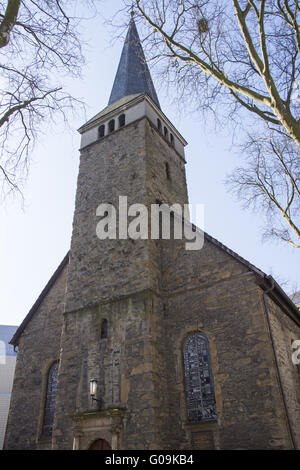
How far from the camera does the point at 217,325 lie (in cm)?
971

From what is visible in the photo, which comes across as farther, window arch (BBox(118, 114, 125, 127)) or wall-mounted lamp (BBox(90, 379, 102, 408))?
window arch (BBox(118, 114, 125, 127))

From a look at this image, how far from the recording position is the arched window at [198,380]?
30.0 ft

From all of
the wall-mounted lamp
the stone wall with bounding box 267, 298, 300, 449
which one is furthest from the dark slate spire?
the wall-mounted lamp

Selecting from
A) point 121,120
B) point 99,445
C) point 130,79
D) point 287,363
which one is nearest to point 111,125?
point 121,120

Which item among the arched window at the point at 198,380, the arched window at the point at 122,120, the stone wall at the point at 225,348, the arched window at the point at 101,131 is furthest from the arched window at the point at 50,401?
the arched window at the point at 122,120

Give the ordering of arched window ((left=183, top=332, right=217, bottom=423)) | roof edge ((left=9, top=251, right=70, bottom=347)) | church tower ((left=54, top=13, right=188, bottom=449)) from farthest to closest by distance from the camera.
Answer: roof edge ((left=9, top=251, right=70, bottom=347)) → church tower ((left=54, top=13, right=188, bottom=449)) → arched window ((left=183, top=332, right=217, bottom=423))

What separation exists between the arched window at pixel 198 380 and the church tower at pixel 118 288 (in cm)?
75

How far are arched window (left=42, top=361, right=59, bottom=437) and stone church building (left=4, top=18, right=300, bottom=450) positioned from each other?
0.14ft

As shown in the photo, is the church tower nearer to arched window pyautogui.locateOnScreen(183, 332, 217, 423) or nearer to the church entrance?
the church entrance

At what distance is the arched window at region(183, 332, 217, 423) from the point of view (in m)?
9.15

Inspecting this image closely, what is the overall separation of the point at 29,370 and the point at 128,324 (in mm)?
5298

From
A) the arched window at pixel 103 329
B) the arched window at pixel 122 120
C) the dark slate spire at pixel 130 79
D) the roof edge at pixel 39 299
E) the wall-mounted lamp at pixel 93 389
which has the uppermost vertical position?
the dark slate spire at pixel 130 79

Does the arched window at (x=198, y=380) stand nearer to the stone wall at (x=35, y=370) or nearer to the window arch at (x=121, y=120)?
the stone wall at (x=35, y=370)
